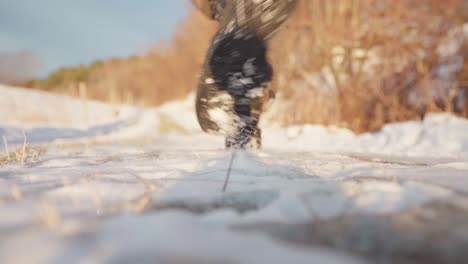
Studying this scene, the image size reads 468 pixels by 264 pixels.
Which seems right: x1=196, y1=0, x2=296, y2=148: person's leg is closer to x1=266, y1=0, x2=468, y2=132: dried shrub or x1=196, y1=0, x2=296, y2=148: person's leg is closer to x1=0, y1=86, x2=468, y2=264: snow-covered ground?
x1=0, y1=86, x2=468, y2=264: snow-covered ground

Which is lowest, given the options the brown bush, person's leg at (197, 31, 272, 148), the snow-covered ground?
the snow-covered ground

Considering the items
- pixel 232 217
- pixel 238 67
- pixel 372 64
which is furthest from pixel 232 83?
pixel 372 64

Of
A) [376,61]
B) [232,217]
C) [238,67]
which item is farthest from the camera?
[376,61]

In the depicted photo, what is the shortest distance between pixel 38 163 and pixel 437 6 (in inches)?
201

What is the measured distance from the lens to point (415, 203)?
25.4 inches

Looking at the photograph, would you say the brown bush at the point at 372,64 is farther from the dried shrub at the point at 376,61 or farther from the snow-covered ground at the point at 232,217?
the snow-covered ground at the point at 232,217

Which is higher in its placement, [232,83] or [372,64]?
[372,64]

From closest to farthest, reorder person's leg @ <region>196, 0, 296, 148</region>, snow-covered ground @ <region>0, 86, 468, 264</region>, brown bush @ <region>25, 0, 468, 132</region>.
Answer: snow-covered ground @ <region>0, 86, 468, 264</region>, person's leg @ <region>196, 0, 296, 148</region>, brown bush @ <region>25, 0, 468, 132</region>

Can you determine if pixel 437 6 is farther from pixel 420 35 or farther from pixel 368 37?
pixel 368 37

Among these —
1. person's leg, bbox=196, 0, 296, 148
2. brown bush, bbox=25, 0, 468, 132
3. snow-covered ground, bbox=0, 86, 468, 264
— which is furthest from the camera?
brown bush, bbox=25, 0, 468, 132

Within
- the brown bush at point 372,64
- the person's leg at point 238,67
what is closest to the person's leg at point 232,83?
the person's leg at point 238,67

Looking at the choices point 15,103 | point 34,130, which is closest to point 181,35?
point 15,103

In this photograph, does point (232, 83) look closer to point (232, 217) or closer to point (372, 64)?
point (232, 217)

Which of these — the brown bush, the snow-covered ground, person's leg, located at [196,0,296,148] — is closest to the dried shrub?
the brown bush
